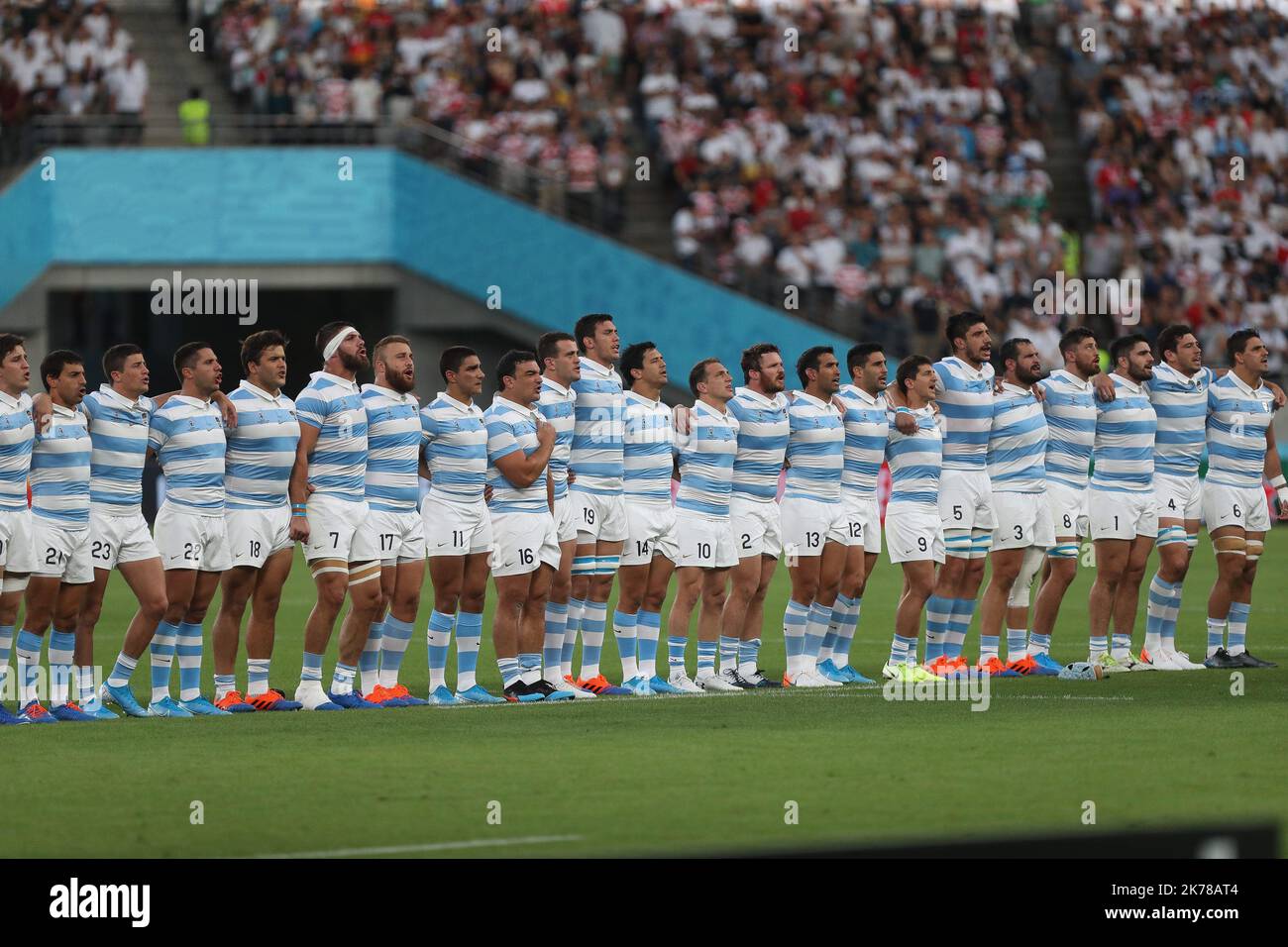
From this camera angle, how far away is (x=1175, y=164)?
36.7 metres

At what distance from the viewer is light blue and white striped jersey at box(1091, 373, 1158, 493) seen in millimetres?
16828

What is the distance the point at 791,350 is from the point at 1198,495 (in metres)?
16.2

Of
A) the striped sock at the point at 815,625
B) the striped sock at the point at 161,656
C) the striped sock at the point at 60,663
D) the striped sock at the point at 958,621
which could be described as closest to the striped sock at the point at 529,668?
the striped sock at the point at 815,625

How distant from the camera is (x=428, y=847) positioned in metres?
9.62

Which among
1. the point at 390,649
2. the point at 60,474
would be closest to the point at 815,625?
the point at 390,649

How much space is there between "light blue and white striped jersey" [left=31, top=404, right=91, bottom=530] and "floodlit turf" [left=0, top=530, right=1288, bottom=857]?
1306mm

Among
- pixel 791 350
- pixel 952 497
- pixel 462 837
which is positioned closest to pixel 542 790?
pixel 462 837

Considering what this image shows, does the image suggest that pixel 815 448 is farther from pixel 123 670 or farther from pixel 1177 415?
pixel 123 670

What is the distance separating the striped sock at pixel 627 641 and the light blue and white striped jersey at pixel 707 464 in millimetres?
888

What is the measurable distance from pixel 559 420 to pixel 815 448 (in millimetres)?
2026

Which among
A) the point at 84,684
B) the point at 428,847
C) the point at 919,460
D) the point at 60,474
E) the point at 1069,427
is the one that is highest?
the point at 1069,427

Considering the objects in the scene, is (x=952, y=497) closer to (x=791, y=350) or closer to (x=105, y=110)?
(x=791, y=350)

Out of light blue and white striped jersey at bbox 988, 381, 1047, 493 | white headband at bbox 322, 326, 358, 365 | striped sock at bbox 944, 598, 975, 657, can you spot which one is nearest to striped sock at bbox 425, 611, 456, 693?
white headband at bbox 322, 326, 358, 365

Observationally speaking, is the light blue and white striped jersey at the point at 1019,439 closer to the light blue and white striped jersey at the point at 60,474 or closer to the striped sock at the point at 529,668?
the striped sock at the point at 529,668
